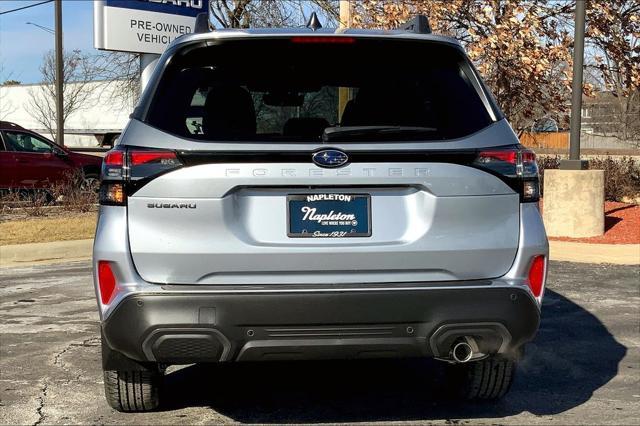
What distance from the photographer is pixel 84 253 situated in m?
11.4

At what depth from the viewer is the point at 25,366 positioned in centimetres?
561

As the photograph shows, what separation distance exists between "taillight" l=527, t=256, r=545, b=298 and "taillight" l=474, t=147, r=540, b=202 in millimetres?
283

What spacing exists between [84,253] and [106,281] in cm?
810

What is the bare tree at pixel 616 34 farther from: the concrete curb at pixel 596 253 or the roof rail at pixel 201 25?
the roof rail at pixel 201 25

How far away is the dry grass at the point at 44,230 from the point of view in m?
11.5

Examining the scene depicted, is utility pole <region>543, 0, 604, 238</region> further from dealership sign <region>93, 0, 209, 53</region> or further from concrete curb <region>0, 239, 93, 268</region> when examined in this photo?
concrete curb <region>0, 239, 93, 268</region>

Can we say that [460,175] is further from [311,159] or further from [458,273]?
[311,159]

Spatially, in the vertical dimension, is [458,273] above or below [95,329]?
above

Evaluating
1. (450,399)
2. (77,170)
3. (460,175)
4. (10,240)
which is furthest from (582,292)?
(77,170)

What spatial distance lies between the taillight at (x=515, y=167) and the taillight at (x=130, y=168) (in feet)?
4.49

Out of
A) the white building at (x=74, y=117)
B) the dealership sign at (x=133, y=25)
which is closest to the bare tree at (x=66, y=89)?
the white building at (x=74, y=117)

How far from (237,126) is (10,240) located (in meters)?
8.37

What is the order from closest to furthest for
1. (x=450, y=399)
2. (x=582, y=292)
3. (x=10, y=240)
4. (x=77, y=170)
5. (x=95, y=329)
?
(x=450, y=399) → (x=95, y=329) → (x=582, y=292) → (x=10, y=240) → (x=77, y=170)

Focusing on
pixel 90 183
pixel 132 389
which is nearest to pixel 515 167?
pixel 132 389
